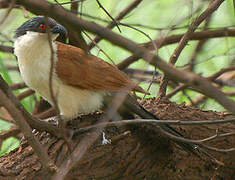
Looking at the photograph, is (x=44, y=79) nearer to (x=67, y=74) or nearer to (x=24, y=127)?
(x=67, y=74)

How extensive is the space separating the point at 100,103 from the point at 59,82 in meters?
0.33

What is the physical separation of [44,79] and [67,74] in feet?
0.55

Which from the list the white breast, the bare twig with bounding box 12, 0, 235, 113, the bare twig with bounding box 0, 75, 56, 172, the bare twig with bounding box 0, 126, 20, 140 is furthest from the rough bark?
the bare twig with bounding box 12, 0, 235, 113

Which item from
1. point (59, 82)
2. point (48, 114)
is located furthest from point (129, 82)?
point (48, 114)

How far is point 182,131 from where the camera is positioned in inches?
122

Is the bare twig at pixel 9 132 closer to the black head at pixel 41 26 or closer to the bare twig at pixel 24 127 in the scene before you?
the black head at pixel 41 26

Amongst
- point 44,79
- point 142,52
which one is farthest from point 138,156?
point 142,52

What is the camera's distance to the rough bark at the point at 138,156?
9.02 feet

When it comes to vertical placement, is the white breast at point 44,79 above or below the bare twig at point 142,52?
below

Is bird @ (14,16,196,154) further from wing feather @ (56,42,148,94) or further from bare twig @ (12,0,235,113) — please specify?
bare twig @ (12,0,235,113)

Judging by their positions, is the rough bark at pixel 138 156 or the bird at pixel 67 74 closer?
the rough bark at pixel 138 156

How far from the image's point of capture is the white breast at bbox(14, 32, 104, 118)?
3.05 metres

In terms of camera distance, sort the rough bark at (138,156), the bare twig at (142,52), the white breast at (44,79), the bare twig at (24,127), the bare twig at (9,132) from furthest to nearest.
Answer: the bare twig at (9,132) → the white breast at (44,79) → the rough bark at (138,156) → the bare twig at (24,127) → the bare twig at (142,52)

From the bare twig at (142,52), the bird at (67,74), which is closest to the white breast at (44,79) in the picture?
the bird at (67,74)
